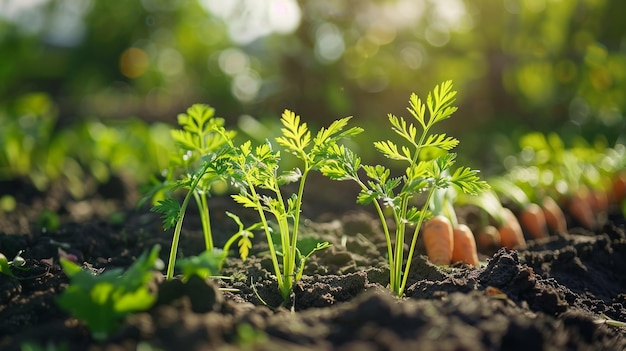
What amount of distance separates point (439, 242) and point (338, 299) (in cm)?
76

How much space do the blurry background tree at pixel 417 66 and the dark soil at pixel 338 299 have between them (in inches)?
89.9

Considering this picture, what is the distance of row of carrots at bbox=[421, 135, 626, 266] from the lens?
2961 mm

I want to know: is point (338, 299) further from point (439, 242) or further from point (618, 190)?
point (618, 190)

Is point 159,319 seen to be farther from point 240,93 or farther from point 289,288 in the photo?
point 240,93

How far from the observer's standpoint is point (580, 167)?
4711mm

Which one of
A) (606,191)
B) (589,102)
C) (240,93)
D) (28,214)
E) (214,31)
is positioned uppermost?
(214,31)

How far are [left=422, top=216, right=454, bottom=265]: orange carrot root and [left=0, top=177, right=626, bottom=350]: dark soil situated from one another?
173mm

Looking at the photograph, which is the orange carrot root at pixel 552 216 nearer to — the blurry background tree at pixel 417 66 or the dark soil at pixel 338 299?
the dark soil at pixel 338 299

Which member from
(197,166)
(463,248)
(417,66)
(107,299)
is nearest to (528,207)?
(463,248)

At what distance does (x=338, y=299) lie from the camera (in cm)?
229

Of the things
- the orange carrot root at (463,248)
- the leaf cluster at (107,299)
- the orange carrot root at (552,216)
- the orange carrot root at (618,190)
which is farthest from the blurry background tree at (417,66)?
the leaf cluster at (107,299)

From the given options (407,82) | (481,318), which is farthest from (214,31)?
(481,318)

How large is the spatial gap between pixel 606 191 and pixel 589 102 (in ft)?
12.0

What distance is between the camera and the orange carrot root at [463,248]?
116 inches
